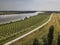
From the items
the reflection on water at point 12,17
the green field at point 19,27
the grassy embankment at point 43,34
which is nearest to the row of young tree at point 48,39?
the grassy embankment at point 43,34

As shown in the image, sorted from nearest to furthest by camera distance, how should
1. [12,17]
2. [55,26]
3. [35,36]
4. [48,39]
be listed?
1. [35,36]
2. [48,39]
3. [12,17]
4. [55,26]

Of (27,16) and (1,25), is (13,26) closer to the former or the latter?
(1,25)

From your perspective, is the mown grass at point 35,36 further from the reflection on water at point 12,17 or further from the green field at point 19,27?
the reflection on water at point 12,17

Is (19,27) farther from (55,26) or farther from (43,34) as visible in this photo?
(55,26)

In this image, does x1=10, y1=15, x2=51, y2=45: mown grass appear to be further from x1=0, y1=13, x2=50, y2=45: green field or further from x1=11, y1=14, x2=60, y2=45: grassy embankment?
x1=0, y1=13, x2=50, y2=45: green field

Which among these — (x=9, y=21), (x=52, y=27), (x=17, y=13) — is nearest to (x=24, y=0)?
(x=17, y=13)

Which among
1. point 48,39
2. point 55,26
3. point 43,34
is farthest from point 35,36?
point 55,26

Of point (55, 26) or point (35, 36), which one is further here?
point (55, 26)

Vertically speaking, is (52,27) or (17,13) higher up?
(17,13)
